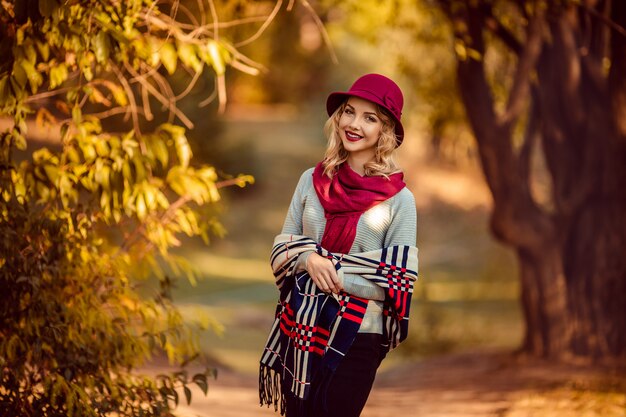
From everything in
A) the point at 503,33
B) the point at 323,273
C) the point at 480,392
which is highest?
the point at 503,33

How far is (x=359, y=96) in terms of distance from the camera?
3.83 meters

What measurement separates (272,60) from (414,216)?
3586 centimetres

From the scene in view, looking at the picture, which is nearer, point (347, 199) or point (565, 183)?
point (347, 199)

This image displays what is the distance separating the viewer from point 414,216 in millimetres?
3840

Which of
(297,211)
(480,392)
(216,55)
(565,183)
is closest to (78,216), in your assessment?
(216,55)

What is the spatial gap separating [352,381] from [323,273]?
0.46 metres

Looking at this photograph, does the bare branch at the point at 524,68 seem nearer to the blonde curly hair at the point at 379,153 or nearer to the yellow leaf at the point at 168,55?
the yellow leaf at the point at 168,55

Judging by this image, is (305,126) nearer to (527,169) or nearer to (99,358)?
(527,169)

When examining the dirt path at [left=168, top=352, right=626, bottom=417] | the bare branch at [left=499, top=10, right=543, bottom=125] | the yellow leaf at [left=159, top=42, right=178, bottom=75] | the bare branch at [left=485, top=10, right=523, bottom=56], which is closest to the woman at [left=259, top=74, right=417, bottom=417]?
the yellow leaf at [left=159, top=42, right=178, bottom=75]

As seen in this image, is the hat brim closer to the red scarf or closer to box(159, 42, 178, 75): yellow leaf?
the red scarf

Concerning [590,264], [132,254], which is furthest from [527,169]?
[132,254]

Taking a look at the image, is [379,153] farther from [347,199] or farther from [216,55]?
[216,55]

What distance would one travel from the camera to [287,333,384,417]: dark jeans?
3.68 meters

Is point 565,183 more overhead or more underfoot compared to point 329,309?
more overhead
